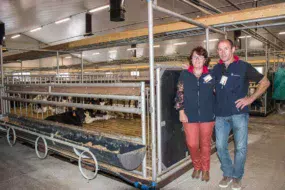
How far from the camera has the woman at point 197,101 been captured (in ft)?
8.51

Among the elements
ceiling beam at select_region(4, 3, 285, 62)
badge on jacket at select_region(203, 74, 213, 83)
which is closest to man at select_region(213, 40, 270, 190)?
badge on jacket at select_region(203, 74, 213, 83)

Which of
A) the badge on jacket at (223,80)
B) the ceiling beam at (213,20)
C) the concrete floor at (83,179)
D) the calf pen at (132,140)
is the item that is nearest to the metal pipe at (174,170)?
the calf pen at (132,140)

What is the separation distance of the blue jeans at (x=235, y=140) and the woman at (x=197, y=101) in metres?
0.13

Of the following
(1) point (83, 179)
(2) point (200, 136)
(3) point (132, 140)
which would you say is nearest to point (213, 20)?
(2) point (200, 136)

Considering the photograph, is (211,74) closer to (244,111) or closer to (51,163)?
(244,111)

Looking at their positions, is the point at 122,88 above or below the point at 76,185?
above

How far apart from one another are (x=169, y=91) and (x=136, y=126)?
1.85 meters

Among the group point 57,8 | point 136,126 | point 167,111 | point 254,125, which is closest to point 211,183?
point 167,111

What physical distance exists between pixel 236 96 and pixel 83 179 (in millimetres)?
2127

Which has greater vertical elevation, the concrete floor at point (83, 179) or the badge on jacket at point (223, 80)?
the badge on jacket at point (223, 80)

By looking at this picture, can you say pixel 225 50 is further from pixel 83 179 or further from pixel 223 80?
pixel 83 179

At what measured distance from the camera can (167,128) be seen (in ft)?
9.18

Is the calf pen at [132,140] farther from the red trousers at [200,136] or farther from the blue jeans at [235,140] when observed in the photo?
Answer: the blue jeans at [235,140]

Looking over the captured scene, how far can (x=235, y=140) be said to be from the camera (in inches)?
99.1
